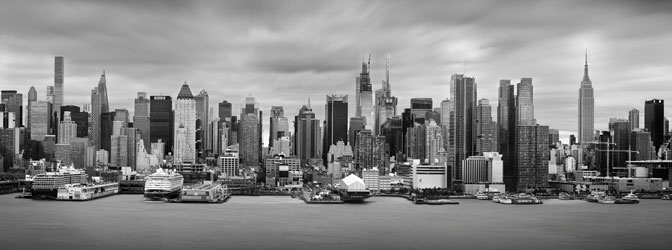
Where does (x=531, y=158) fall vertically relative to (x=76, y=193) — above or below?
above

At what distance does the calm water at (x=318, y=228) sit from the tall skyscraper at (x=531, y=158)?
101ft

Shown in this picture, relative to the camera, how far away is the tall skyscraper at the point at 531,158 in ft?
226

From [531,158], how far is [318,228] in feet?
157

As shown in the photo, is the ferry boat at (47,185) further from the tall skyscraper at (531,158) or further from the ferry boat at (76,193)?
the tall skyscraper at (531,158)

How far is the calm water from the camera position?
74.9 ft

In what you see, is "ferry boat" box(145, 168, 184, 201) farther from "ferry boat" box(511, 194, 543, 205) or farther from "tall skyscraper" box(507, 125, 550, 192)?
"tall skyscraper" box(507, 125, 550, 192)

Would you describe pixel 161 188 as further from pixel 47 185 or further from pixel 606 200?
pixel 606 200

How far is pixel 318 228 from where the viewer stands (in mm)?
→ 27469

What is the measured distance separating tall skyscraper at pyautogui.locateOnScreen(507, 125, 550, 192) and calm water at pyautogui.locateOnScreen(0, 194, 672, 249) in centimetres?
3084

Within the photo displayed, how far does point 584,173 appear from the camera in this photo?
79.4 metres

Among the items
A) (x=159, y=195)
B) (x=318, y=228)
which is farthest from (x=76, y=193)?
(x=318, y=228)

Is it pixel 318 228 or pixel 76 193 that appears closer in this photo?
pixel 318 228

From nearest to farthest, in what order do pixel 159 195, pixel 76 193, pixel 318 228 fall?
pixel 318 228 < pixel 76 193 < pixel 159 195

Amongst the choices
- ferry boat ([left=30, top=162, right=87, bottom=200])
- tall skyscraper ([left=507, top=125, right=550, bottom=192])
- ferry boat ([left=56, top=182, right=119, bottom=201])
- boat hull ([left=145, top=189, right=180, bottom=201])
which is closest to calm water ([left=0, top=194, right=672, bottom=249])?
ferry boat ([left=56, top=182, right=119, bottom=201])
